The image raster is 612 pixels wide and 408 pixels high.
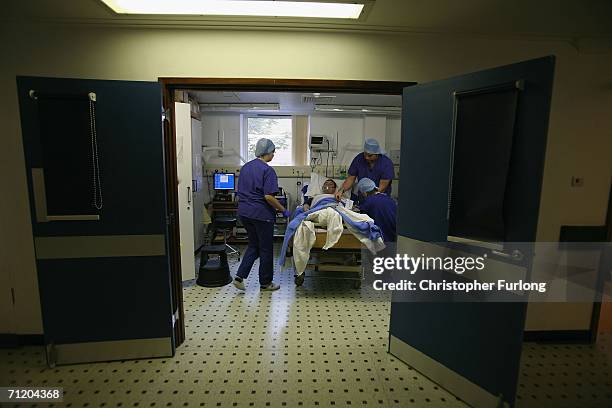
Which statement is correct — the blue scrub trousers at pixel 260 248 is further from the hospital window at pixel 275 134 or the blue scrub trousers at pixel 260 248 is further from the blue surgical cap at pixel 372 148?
the hospital window at pixel 275 134

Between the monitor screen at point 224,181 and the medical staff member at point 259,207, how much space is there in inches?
86.9

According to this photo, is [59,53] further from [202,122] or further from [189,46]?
[202,122]

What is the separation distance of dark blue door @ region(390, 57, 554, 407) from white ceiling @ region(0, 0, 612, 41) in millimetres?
439

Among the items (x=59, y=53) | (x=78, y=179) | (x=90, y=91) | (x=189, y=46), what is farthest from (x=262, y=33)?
(x=78, y=179)

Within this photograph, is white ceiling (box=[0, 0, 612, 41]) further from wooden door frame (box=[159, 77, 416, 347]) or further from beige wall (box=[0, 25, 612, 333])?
wooden door frame (box=[159, 77, 416, 347])

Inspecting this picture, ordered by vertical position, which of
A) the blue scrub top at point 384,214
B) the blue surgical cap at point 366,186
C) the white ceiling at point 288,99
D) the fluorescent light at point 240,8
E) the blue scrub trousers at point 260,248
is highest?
the white ceiling at point 288,99

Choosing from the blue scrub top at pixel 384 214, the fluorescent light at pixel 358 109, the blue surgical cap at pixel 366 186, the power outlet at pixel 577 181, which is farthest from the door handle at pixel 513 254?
the fluorescent light at pixel 358 109

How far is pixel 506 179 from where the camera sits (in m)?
1.55

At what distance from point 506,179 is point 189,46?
2.11 metres

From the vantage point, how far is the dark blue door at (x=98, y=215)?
1881 mm

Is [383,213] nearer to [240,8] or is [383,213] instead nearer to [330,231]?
[330,231]

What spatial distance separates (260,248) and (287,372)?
4.71 ft

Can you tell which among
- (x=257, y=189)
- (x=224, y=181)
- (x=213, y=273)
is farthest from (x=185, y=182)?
(x=224, y=181)

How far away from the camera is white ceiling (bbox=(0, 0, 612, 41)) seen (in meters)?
1.78
